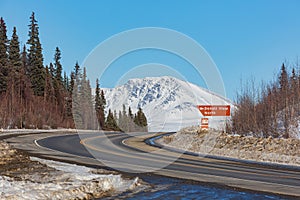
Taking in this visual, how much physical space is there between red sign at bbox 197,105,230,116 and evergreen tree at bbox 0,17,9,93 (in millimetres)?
36418

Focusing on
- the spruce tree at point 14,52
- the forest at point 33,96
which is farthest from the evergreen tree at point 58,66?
the spruce tree at point 14,52

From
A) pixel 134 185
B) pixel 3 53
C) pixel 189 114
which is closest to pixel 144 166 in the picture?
pixel 134 185

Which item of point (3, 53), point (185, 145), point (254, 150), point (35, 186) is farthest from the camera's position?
point (3, 53)

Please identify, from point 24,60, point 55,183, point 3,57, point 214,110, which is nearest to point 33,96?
point 3,57

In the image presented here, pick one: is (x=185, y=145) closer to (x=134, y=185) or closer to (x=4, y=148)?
(x=4, y=148)

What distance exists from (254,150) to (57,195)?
12.3 meters

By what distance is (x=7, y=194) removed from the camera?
689 centimetres

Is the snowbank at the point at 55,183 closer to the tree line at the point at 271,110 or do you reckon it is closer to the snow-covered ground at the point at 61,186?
the snow-covered ground at the point at 61,186

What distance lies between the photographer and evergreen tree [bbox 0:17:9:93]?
47.8m

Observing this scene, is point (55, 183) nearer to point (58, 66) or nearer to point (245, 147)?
point (245, 147)

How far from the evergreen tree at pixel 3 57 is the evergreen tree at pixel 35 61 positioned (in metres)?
5.90

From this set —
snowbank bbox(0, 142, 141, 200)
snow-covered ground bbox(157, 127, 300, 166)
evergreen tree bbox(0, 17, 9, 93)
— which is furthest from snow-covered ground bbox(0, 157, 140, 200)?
evergreen tree bbox(0, 17, 9, 93)

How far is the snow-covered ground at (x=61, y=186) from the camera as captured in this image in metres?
7.13

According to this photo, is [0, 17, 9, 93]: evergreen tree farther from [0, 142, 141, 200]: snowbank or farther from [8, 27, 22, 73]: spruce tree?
[0, 142, 141, 200]: snowbank
